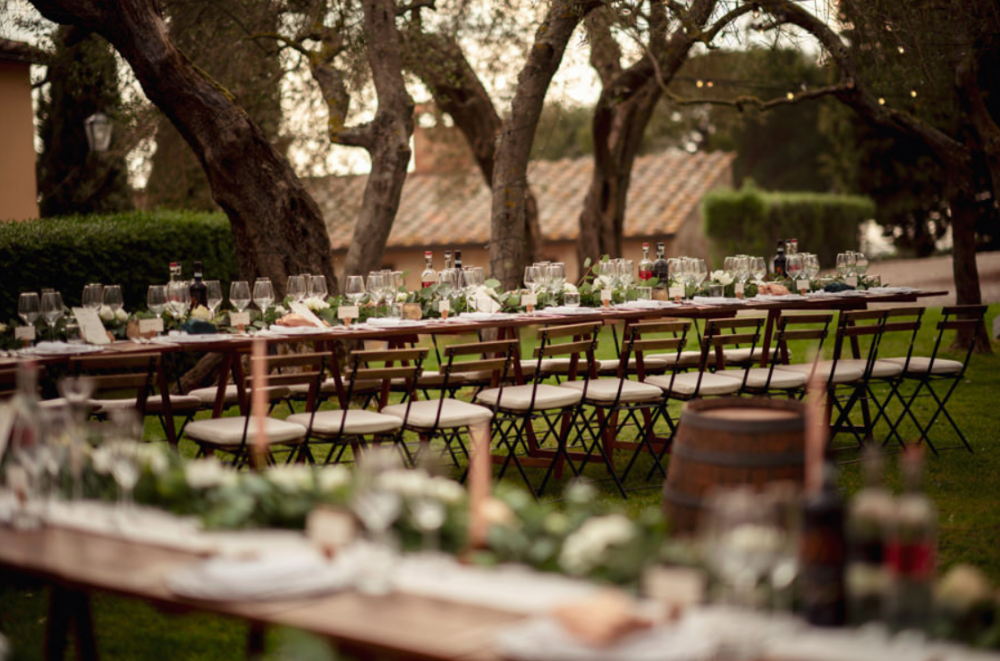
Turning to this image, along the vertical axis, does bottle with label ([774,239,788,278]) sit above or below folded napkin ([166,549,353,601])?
above

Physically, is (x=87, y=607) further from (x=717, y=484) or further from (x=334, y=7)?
(x=334, y=7)

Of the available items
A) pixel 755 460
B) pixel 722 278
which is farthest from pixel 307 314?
pixel 755 460

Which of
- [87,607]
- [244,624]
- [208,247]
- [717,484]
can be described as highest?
[208,247]

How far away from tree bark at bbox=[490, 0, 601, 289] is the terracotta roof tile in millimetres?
13232

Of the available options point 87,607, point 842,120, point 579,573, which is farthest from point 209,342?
point 842,120

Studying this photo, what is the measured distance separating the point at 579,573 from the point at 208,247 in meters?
11.5

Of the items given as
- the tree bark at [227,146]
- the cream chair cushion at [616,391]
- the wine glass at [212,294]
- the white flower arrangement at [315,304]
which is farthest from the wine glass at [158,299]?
the tree bark at [227,146]

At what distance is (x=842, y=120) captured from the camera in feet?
89.7

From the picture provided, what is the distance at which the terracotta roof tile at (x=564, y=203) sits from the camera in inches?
1094

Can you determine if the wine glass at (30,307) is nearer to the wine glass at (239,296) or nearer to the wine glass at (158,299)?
the wine glass at (158,299)

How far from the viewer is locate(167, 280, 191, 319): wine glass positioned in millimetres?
7422

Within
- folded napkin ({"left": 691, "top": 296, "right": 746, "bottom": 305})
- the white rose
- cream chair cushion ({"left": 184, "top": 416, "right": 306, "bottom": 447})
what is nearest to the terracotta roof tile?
folded napkin ({"left": 691, "top": 296, "right": 746, "bottom": 305})

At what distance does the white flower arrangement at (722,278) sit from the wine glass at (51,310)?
15.5ft

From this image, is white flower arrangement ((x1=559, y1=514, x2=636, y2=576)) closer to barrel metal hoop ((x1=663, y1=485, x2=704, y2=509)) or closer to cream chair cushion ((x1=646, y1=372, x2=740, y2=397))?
barrel metal hoop ((x1=663, y1=485, x2=704, y2=509))
